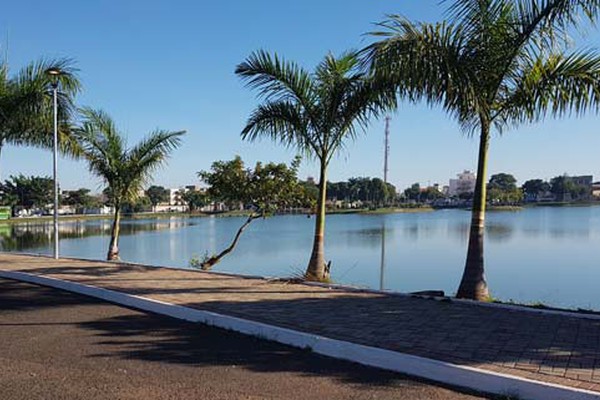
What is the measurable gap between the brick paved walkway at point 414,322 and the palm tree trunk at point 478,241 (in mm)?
852

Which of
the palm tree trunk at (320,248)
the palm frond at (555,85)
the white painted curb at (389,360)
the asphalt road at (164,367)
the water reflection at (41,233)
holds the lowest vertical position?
the water reflection at (41,233)

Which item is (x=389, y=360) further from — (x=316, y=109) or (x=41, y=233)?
(x=41, y=233)

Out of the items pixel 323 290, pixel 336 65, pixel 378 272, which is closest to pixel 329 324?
pixel 323 290

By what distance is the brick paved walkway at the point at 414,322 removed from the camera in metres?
5.19

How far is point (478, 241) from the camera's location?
898 cm

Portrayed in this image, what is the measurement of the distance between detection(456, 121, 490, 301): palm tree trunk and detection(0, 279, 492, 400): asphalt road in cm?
409

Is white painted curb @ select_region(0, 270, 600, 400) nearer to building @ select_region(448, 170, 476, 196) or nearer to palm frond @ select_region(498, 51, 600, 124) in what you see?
palm frond @ select_region(498, 51, 600, 124)

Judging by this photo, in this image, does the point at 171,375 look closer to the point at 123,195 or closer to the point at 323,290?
the point at 323,290

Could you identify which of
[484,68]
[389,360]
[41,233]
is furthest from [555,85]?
[41,233]

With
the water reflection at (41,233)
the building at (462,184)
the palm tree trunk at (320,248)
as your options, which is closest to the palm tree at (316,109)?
the palm tree trunk at (320,248)

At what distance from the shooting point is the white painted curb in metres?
4.46

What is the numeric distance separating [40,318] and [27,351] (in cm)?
177

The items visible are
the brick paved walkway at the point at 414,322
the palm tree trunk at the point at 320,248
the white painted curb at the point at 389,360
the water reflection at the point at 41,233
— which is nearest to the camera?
the white painted curb at the point at 389,360

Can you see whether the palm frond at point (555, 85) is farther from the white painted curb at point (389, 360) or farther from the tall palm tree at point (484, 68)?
the white painted curb at point (389, 360)
